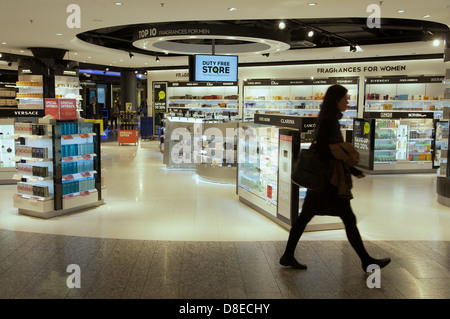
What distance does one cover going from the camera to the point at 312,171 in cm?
357

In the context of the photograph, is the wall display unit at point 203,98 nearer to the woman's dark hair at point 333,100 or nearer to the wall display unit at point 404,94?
the wall display unit at point 404,94

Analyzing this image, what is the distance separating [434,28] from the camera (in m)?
9.79

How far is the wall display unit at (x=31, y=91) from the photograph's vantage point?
13.7 meters

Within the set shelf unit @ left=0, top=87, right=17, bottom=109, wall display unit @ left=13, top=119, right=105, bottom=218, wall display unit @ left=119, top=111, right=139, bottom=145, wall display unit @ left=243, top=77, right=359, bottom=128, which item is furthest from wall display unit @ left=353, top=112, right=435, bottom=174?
shelf unit @ left=0, top=87, right=17, bottom=109

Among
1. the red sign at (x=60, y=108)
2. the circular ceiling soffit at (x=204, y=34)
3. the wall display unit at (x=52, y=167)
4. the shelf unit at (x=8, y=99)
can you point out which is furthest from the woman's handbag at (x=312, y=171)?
the shelf unit at (x=8, y=99)

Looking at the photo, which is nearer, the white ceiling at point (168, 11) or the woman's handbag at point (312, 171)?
the woman's handbag at point (312, 171)

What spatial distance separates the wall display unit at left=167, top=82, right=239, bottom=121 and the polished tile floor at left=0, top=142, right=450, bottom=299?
9.59 meters

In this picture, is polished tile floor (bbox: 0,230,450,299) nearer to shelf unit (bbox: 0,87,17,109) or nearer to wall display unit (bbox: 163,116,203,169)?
wall display unit (bbox: 163,116,203,169)

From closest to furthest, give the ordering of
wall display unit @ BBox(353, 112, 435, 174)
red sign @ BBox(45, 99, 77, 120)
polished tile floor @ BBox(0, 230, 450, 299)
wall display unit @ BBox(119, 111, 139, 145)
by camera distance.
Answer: polished tile floor @ BBox(0, 230, 450, 299)
red sign @ BBox(45, 99, 77, 120)
wall display unit @ BBox(353, 112, 435, 174)
wall display unit @ BBox(119, 111, 139, 145)

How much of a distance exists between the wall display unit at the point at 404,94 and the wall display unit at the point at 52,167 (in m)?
10.7

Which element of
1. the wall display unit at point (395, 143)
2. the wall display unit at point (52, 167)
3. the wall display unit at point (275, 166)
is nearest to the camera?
the wall display unit at point (275, 166)

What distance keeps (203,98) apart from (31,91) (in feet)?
20.3

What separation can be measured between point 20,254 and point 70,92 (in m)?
12.0

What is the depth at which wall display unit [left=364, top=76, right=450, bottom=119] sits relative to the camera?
1362cm
